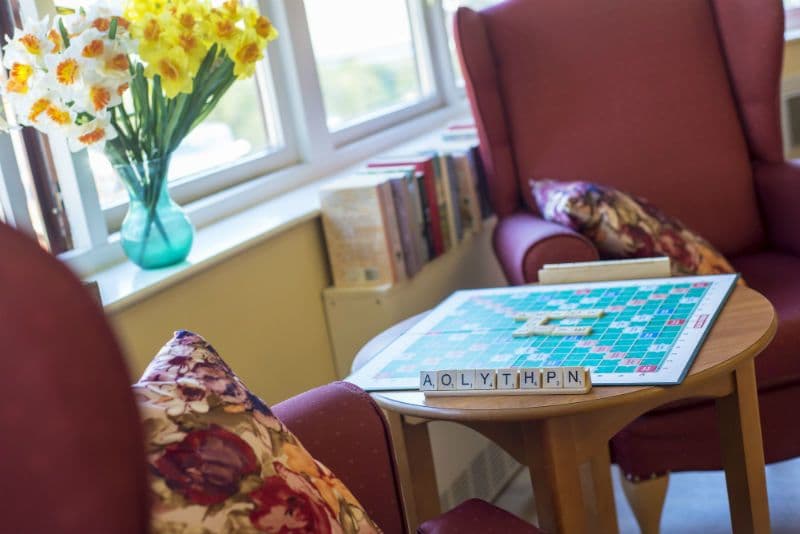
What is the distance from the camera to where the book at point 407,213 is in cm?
229

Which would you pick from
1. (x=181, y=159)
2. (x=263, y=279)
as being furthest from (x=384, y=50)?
(x=263, y=279)

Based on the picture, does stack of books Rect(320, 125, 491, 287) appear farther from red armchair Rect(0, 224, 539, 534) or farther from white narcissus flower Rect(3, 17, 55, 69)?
red armchair Rect(0, 224, 539, 534)

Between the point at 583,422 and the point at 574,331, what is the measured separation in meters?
0.19

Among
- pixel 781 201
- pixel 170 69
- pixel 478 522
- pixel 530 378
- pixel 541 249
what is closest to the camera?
pixel 478 522

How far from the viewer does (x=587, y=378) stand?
4.50 feet

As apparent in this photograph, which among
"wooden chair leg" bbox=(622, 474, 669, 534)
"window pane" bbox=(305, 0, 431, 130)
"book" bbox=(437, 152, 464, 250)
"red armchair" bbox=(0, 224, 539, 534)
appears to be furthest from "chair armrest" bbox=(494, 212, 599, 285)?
"red armchair" bbox=(0, 224, 539, 534)

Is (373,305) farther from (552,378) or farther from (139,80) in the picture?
(552,378)

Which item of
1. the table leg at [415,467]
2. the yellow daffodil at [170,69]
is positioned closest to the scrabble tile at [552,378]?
the table leg at [415,467]

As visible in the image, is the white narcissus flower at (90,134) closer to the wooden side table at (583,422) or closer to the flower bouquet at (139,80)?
the flower bouquet at (139,80)

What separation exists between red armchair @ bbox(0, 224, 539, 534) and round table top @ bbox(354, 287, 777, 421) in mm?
800

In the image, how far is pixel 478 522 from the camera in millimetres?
1299

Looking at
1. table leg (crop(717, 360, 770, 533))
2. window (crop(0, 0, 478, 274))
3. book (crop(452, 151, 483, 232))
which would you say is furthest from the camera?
book (crop(452, 151, 483, 232))

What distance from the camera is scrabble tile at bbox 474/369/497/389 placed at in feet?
4.69

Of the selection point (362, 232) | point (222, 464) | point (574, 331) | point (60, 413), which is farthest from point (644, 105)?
point (60, 413)
